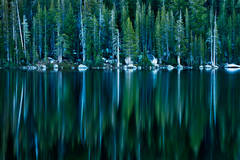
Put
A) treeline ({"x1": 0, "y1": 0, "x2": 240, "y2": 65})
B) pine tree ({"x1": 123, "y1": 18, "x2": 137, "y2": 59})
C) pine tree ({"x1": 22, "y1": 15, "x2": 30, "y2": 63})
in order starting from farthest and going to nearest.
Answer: pine tree ({"x1": 123, "y1": 18, "x2": 137, "y2": 59})
treeline ({"x1": 0, "y1": 0, "x2": 240, "y2": 65})
pine tree ({"x1": 22, "y1": 15, "x2": 30, "y2": 63})

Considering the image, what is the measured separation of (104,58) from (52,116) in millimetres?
57790

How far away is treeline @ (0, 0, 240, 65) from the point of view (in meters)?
70.1

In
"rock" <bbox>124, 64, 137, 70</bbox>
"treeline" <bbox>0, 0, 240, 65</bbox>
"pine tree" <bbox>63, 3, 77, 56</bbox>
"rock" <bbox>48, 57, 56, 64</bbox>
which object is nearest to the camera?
"rock" <bbox>48, 57, 56, 64</bbox>

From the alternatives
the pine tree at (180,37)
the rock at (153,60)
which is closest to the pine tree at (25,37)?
the rock at (153,60)

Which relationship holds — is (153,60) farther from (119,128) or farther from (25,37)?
(119,128)

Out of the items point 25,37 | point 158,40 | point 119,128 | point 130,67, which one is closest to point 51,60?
point 25,37

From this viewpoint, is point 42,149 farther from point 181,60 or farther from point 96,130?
point 181,60

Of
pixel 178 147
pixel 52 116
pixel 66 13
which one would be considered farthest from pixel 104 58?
pixel 178 147

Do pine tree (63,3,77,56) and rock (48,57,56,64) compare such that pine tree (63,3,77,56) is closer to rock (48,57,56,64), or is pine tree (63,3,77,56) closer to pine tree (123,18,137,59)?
rock (48,57,56,64)

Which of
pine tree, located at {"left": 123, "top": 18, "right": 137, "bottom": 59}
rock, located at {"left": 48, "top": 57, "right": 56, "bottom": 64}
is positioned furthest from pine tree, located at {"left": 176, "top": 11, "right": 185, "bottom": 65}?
rock, located at {"left": 48, "top": 57, "right": 56, "bottom": 64}

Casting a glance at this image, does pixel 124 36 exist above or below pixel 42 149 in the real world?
above

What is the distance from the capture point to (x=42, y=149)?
32.2 feet

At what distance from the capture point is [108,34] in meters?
76.5

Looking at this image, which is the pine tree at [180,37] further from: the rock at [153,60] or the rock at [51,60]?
the rock at [51,60]
